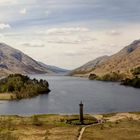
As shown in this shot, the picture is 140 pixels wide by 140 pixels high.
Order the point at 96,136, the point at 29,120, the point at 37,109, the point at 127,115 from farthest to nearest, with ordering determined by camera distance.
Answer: the point at 37,109, the point at 127,115, the point at 29,120, the point at 96,136

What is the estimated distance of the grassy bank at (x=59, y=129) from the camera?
8094 cm

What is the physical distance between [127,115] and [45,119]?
27949mm

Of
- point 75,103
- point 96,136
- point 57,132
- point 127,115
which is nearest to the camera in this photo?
point 96,136

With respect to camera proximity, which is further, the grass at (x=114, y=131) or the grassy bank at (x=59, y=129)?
the grassy bank at (x=59, y=129)

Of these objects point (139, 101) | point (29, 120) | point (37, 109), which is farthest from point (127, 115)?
point (139, 101)

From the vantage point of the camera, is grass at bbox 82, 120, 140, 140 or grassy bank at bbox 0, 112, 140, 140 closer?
grass at bbox 82, 120, 140, 140

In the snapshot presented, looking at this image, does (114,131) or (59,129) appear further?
(59,129)

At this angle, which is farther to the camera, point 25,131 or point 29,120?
point 29,120

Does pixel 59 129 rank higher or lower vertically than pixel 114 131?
lower

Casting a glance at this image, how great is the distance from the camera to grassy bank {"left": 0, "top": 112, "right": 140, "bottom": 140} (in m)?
80.9

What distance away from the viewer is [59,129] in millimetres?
90750

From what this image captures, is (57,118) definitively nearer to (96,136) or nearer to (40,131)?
(40,131)

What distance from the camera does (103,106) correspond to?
168625 millimetres

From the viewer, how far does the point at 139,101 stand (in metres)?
191
